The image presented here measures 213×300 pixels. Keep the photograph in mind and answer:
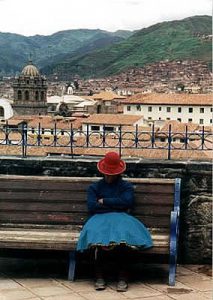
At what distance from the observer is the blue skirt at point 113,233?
426 centimetres

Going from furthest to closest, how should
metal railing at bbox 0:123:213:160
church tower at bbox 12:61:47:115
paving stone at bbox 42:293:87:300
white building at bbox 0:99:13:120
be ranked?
church tower at bbox 12:61:47:115, white building at bbox 0:99:13:120, metal railing at bbox 0:123:213:160, paving stone at bbox 42:293:87:300

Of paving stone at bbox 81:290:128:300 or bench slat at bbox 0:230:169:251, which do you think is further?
bench slat at bbox 0:230:169:251

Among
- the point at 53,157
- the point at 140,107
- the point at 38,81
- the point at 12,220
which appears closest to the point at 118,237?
the point at 12,220

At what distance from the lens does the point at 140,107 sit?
241 feet

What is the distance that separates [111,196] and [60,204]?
1.58 feet

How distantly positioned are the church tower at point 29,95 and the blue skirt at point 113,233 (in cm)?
7625

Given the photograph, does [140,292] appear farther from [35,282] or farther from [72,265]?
[35,282]

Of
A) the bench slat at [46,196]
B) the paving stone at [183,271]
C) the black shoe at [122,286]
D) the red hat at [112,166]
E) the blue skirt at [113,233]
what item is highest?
the red hat at [112,166]

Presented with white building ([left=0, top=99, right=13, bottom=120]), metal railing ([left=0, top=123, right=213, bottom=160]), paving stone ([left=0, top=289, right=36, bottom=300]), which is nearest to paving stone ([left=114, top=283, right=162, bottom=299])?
paving stone ([left=0, top=289, right=36, bottom=300])

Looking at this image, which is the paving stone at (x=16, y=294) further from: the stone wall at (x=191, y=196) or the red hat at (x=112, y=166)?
the stone wall at (x=191, y=196)

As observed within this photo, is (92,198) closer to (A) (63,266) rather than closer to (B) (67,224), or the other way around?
(B) (67,224)

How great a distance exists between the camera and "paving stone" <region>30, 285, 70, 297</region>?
166 inches

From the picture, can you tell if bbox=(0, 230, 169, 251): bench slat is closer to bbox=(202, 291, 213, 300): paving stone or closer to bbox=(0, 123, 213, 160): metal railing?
bbox=(202, 291, 213, 300): paving stone

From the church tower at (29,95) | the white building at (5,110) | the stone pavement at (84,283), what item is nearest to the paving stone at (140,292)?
the stone pavement at (84,283)
